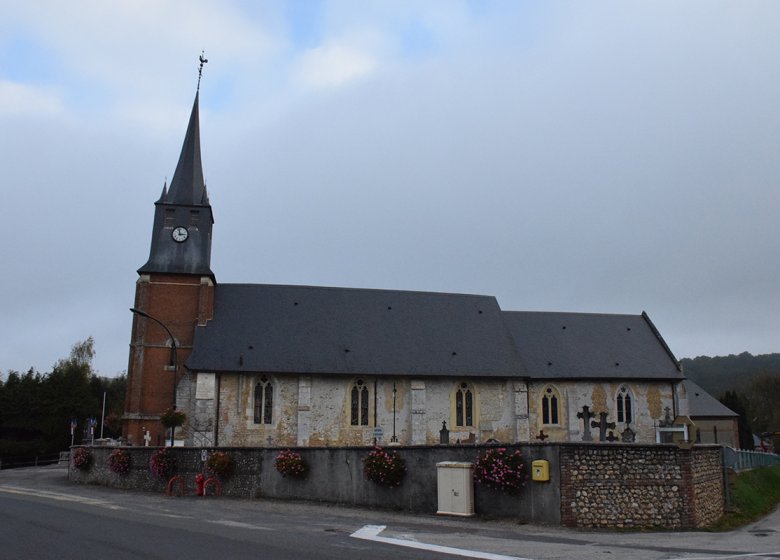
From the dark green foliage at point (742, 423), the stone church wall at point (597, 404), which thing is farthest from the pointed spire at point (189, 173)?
the dark green foliage at point (742, 423)

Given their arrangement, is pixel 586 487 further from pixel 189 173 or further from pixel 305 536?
pixel 189 173

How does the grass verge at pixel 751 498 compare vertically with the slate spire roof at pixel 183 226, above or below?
below

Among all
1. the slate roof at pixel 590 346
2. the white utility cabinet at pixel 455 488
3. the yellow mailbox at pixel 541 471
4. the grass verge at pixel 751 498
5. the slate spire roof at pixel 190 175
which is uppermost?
the slate spire roof at pixel 190 175

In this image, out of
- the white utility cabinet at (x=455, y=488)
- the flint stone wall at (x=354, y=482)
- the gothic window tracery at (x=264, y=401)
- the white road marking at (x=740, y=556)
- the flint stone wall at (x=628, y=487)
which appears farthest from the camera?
the gothic window tracery at (x=264, y=401)

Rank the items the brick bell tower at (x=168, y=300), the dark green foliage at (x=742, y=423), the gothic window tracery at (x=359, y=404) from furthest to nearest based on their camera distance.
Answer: the dark green foliage at (x=742, y=423) < the gothic window tracery at (x=359, y=404) < the brick bell tower at (x=168, y=300)

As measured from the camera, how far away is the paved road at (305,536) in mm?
10852

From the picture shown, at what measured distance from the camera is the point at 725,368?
357 feet

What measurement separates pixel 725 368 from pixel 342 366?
91491 millimetres

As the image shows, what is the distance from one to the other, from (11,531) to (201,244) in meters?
25.7

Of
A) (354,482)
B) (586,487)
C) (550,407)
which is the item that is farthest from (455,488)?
(550,407)

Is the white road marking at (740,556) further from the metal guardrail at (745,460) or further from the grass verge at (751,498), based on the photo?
the metal guardrail at (745,460)

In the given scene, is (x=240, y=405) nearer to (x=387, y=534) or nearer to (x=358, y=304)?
(x=358, y=304)

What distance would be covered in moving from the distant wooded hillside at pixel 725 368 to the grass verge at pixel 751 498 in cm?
6948

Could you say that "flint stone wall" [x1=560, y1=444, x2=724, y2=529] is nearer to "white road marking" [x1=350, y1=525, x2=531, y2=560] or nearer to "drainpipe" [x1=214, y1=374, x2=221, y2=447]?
"white road marking" [x1=350, y1=525, x2=531, y2=560]
